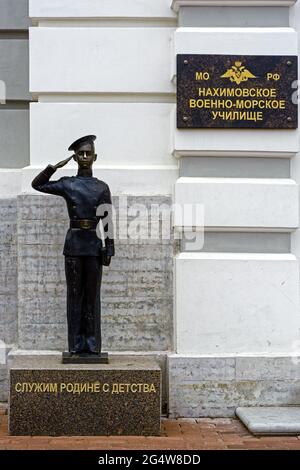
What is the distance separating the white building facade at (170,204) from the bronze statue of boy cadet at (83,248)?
0.61 meters

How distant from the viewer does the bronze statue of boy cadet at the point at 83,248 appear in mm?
6836

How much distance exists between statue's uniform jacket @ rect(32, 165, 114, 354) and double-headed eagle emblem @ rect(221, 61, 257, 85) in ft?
5.36

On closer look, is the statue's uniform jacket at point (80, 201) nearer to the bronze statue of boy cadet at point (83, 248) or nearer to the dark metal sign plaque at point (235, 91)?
the bronze statue of boy cadet at point (83, 248)

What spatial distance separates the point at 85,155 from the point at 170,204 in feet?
3.52

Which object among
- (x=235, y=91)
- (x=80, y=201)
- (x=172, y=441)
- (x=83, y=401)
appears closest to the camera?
(x=172, y=441)

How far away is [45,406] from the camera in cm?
657

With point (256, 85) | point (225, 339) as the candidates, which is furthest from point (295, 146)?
point (225, 339)

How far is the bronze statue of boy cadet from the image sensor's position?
6836mm

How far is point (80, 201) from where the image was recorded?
6828 mm

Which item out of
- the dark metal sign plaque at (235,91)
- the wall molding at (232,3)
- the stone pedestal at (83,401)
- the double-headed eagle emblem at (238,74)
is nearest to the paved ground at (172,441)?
the stone pedestal at (83,401)

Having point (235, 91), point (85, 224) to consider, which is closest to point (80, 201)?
point (85, 224)

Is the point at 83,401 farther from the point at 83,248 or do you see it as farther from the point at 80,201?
the point at 80,201

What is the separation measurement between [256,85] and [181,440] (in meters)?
3.28

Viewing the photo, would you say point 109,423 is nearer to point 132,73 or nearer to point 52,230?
point 52,230
